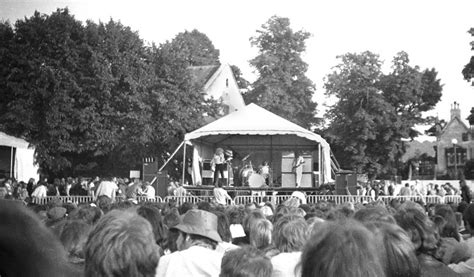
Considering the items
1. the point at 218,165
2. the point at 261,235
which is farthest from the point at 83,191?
the point at 261,235

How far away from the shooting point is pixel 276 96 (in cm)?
5456

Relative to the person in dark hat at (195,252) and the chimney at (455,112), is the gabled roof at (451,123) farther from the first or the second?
the person in dark hat at (195,252)

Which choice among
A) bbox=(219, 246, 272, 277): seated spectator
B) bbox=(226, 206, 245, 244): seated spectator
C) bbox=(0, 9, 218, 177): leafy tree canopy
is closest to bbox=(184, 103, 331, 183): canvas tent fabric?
bbox=(0, 9, 218, 177): leafy tree canopy

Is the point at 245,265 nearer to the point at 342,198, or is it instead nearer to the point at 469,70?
the point at 342,198

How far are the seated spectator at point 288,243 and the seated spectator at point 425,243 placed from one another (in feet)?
3.35

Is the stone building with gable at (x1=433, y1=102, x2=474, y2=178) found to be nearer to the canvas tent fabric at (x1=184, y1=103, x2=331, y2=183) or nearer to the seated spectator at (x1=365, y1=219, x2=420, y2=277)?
the canvas tent fabric at (x1=184, y1=103, x2=331, y2=183)

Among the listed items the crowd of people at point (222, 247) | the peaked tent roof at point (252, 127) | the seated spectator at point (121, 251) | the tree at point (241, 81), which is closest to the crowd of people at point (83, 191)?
→ the peaked tent roof at point (252, 127)

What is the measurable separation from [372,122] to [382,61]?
6.50 metres

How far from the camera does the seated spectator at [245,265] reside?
12.8 feet

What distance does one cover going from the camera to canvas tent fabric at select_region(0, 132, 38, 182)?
36.1m

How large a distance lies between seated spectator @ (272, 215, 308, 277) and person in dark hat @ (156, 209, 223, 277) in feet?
1.76

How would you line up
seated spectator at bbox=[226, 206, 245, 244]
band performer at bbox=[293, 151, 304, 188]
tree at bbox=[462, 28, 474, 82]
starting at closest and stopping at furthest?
seated spectator at bbox=[226, 206, 245, 244] → band performer at bbox=[293, 151, 304, 188] → tree at bbox=[462, 28, 474, 82]

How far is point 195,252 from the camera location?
486cm

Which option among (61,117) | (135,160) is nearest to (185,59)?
(135,160)
